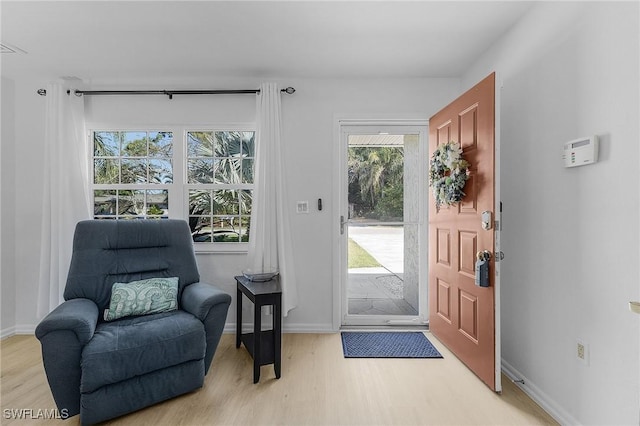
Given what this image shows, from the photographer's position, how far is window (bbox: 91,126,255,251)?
3.26m

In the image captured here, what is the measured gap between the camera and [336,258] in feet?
10.5

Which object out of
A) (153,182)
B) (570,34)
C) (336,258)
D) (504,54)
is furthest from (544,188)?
(153,182)

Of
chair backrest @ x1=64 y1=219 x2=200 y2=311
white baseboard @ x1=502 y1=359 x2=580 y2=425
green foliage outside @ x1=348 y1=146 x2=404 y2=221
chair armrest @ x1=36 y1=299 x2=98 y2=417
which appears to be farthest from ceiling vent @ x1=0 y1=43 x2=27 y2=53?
white baseboard @ x1=502 y1=359 x2=580 y2=425

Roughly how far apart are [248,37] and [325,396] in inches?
102

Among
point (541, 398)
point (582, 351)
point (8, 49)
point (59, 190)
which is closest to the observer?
point (582, 351)

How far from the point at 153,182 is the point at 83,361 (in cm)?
189

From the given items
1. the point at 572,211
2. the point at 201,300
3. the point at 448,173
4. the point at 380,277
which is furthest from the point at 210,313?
the point at 572,211

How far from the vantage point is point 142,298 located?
2336 millimetres

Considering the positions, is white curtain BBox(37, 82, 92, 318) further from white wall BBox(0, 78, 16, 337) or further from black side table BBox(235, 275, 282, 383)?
black side table BBox(235, 275, 282, 383)

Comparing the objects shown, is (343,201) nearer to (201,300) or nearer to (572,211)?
(201,300)

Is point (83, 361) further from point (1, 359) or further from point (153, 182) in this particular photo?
point (153, 182)

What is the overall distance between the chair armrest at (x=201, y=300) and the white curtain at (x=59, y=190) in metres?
1.45

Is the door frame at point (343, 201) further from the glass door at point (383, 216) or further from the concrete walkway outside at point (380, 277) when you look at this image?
the concrete walkway outside at point (380, 277)

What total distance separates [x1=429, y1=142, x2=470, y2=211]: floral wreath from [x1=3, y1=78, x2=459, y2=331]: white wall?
74cm
